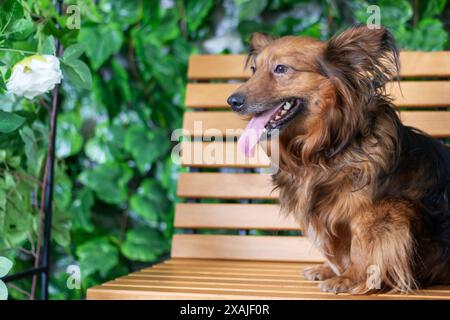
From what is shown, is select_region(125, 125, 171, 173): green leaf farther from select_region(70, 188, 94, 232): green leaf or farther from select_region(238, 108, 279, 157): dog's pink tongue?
select_region(238, 108, 279, 157): dog's pink tongue

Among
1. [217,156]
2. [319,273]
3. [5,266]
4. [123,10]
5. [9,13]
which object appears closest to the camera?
[5,266]

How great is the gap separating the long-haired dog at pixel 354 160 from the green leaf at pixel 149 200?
3.88ft

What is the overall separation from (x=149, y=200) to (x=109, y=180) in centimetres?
21

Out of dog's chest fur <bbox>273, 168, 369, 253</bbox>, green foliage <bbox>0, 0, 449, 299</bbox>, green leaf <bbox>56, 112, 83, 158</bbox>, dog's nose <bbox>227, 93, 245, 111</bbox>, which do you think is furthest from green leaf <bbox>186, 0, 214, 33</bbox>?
dog's chest fur <bbox>273, 168, 369, 253</bbox>

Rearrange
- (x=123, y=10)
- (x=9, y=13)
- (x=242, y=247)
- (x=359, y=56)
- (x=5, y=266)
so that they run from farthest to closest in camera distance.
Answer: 1. (x=123, y=10)
2. (x=242, y=247)
3. (x=359, y=56)
4. (x=9, y=13)
5. (x=5, y=266)

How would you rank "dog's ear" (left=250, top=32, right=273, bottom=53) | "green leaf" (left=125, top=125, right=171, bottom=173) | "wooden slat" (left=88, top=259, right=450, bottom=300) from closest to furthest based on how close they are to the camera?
"wooden slat" (left=88, top=259, right=450, bottom=300), "dog's ear" (left=250, top=32, right=273, bottom=53), "green leaf" (left=125, top=125, right=171, bottom=173)

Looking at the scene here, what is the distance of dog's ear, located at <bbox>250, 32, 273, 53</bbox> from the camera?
2.23 metres

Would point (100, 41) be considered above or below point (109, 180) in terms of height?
above

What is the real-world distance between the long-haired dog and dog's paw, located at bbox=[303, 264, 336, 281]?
8 centimetres

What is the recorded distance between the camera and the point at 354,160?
189 centimetres

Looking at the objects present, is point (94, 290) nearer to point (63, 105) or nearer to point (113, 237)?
point (113, 237)

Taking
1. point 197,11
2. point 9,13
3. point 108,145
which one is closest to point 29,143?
point 9,13

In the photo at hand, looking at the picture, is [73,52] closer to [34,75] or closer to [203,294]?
[34,75]
